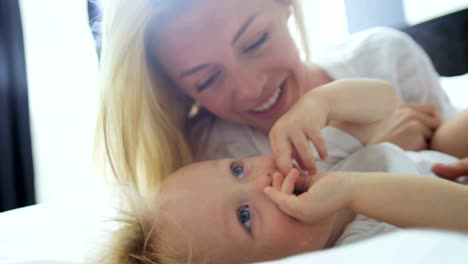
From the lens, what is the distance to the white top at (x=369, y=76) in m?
1.04

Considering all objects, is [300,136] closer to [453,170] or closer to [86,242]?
[453,170]

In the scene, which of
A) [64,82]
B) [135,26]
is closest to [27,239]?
[135,26]

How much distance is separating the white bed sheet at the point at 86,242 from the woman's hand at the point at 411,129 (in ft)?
0.81

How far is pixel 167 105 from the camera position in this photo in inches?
→ 41.6

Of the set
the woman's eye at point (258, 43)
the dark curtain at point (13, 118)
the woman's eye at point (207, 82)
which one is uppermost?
the woman's eye at point (258, 43)

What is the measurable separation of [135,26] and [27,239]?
1.43 ft

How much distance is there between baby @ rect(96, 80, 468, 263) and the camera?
51cm

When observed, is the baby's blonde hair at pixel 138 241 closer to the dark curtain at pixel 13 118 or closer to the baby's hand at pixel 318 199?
the baby's hand at pixel 318 199

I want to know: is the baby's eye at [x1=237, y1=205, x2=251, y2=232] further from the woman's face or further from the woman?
the woman's face

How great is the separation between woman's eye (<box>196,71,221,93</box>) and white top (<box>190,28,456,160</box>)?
167 millimetres

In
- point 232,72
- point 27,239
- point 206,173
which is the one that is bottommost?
point 27,239

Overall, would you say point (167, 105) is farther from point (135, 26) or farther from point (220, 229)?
point (220, 229)

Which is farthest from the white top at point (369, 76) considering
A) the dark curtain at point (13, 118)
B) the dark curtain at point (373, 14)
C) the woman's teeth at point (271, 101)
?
the dark curtain at point (13, 118)

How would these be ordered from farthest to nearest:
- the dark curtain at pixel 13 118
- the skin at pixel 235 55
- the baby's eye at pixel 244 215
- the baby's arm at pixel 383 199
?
the dark curtain at pixel 13 118 < the skin at pixel 235 55 < the baby's eye at pixel 244 215 < the baby's arm at pixel 383 199
